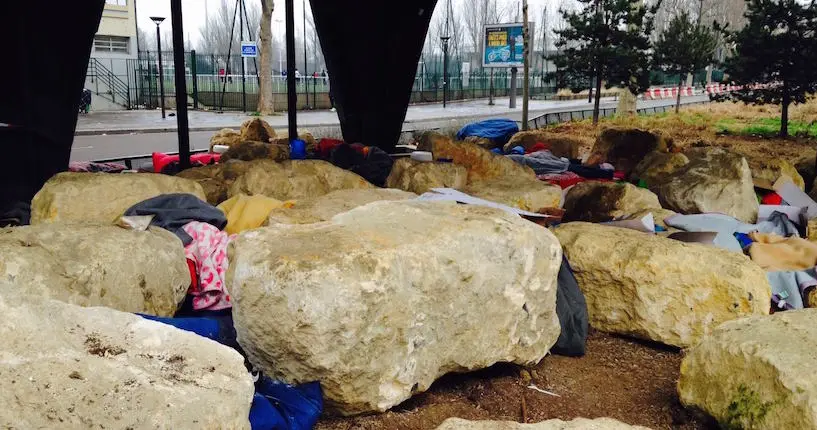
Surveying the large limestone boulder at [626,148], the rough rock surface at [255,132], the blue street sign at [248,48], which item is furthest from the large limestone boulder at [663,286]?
the blue street sign at [248,48]

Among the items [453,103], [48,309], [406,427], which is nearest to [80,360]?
[48,309]

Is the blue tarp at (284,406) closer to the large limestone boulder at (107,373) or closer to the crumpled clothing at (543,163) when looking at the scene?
the large limestone boulder at (107,373)

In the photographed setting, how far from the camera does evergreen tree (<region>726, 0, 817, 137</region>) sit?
15188 mm

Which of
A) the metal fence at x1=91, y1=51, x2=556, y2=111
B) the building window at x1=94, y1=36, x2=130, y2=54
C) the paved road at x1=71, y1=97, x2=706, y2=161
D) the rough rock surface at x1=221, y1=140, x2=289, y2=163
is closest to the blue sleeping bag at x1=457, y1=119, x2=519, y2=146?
the paved road at x1=71, y1=97, x2=706, y2=161

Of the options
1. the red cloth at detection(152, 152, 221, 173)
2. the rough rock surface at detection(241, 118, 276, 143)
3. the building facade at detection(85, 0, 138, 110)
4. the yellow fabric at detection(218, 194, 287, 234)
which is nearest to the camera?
the yellow fabric at detection(218, 194, 287, 234)

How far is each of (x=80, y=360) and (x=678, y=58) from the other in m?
23.5

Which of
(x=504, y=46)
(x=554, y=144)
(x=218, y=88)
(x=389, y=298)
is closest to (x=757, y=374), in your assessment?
(x=389, y=298)

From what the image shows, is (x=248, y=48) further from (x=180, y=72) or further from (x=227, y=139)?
(x=180, y=72)

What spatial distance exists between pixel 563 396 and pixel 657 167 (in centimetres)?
547

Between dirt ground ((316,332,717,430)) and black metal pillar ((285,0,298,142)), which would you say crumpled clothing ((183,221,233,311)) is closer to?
dirt ground ((316,332,717,430))

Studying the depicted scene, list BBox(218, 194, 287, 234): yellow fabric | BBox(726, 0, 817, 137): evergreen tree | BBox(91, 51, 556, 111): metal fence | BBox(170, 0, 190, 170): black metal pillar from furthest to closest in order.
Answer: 1. BBox(91, 51, 556, 111): metal fence
2. BBox(726, 0, 817, 137): evergreen tree
3. BBox(170, 0, 190, 170): black metal pillar
4. BBox(218, 194, 287, 234): yellow fabric

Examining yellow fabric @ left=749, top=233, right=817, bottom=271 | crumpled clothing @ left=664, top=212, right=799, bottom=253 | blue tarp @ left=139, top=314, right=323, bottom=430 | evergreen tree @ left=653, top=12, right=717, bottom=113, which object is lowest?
blue tarp @ left=139, top=314, right=323, bottom=430

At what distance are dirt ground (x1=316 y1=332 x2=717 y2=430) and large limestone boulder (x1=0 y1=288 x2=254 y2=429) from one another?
0.98 metres

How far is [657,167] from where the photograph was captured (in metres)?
8.63
